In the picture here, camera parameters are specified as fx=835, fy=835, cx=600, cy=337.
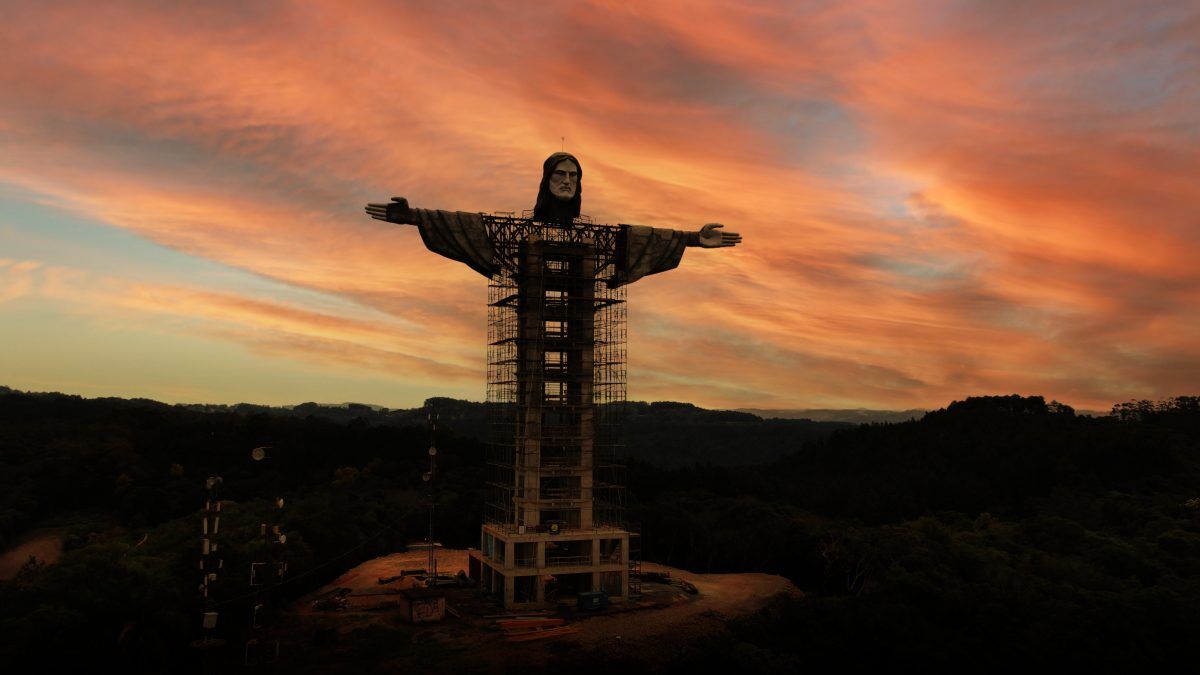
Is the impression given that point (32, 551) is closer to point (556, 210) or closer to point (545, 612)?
point (545, 612)

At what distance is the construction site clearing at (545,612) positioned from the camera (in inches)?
1592

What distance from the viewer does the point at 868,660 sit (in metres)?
36.8

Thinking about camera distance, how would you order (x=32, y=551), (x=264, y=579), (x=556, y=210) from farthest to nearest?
1. (x=32, y=551)
2. (x=556, y=210)
3. (x=264, y=579)

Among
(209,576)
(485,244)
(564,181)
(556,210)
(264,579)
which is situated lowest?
(264,579)

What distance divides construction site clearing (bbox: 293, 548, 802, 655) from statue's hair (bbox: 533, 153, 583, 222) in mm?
21966

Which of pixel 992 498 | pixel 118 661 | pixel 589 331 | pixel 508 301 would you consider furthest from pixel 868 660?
pixel 992 498

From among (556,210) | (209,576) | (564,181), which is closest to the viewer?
(209,576)

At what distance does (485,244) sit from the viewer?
157 feet

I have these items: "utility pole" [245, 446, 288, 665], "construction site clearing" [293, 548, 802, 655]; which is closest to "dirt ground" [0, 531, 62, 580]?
"utility pole" [245, 446, 288, 665]

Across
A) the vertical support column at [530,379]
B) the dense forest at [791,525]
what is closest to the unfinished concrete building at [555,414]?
the vertical support column at [530,379]

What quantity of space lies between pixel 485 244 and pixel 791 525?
32.7m

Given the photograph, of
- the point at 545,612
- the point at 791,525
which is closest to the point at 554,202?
the point at 545,612

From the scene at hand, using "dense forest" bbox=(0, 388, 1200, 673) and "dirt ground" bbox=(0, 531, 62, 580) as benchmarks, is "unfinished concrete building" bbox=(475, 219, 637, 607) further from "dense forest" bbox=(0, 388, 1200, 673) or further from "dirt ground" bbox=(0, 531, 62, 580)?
"dirt ground" bbox=(0, 531, 62, 580)

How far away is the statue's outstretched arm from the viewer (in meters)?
53.2
